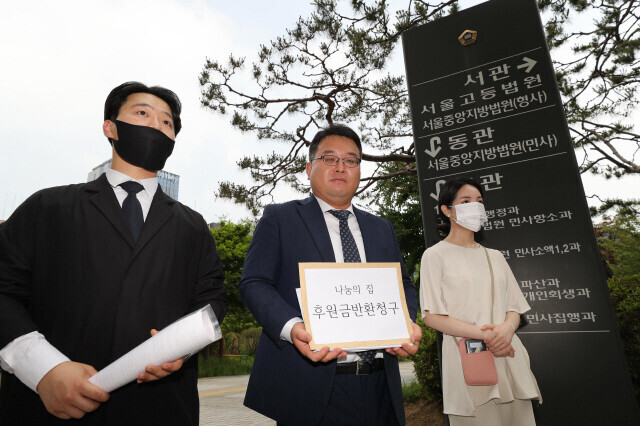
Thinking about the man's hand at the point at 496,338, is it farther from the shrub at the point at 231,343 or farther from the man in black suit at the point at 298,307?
the shrub at the point at 231,343

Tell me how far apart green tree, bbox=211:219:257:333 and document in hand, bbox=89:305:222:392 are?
589 inches

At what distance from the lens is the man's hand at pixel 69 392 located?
1.17m

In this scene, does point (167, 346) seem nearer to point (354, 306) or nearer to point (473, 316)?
point (354, 306)

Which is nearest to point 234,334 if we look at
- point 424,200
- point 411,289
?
point 424,200

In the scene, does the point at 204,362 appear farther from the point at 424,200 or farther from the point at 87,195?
the point at 87,195

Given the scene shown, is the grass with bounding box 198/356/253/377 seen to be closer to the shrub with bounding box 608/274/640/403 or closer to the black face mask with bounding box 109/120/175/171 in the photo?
the shrub with bounding box 608/274/640/403

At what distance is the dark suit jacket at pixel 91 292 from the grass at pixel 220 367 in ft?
47.1

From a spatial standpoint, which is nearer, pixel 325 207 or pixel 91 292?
pixel 91 292

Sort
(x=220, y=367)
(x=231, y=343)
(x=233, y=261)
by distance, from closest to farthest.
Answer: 1. (x=220, y=367)
2. (x=233, y=261)
3. (x=231, y=343)

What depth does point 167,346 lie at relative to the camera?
112cm

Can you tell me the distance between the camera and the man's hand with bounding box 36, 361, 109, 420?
1167mm

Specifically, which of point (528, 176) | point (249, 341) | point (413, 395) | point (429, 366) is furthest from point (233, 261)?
point (528, 176)

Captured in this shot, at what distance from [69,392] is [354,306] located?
104cm

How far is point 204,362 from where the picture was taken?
49.6 feet
